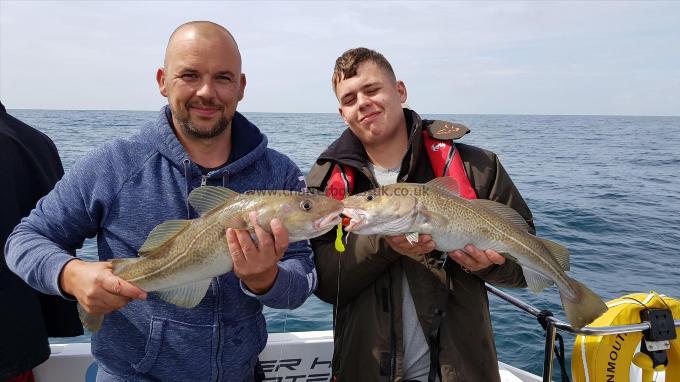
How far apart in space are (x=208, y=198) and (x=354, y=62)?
5.48ft

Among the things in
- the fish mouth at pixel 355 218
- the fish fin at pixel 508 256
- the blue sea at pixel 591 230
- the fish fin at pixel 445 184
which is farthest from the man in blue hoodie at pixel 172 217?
the blue sea at pixel 591 230

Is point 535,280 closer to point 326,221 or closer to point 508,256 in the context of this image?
point 508,256

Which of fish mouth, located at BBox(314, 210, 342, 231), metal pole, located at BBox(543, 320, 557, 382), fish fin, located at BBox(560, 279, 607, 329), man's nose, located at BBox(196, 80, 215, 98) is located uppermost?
man's nose, located at BBox(196, 80, 215, 98)

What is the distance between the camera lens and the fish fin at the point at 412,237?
3.29 meters

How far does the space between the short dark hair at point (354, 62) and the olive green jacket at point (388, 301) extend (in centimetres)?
53

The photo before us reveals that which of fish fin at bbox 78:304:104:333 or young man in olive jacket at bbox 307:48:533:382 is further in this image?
young man in olive jacket at bbox 307:48:533:382

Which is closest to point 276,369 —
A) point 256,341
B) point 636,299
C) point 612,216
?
point 256,341

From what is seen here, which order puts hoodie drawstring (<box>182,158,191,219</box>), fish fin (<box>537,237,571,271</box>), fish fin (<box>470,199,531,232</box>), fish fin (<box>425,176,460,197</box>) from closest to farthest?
hoodie drawstring (<box>182,158,191,219</box>) < fish fin (<box>425,176,460,197</box>) < fish fin (<box>470,199,531,232</box>) < fish fin (<box>537,237,571,271</box>)

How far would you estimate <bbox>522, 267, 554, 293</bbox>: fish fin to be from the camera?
3742 millimetres

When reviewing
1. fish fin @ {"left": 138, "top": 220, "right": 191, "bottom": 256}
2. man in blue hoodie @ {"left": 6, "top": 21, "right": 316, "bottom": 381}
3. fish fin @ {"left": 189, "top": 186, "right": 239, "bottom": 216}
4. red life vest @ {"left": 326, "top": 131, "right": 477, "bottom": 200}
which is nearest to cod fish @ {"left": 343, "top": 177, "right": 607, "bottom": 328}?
red life vest @ {"left": 326, "top": 131, "right": 477, "bottom": 200}

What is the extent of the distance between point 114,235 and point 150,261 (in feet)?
1.01

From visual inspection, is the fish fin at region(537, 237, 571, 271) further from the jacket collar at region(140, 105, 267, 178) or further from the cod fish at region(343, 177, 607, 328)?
the jacket collar at region(140, 105, 267, 178)

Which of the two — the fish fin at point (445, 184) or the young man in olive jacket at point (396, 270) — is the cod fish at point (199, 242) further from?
the fish fin at point (445, 184)

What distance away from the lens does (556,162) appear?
2983 centimetres
